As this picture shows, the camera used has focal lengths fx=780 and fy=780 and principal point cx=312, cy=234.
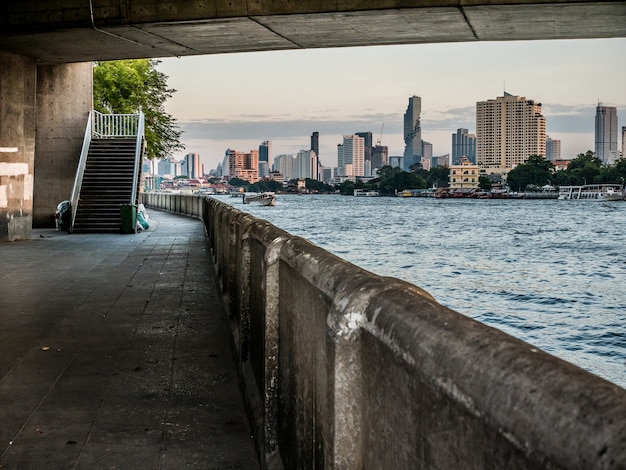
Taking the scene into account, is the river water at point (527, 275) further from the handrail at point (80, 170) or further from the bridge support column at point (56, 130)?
the bridge support column at point (56, 130)

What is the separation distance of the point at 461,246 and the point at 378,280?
63.1 meters

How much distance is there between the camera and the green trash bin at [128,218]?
1100 inches

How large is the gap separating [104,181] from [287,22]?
13.8 meters

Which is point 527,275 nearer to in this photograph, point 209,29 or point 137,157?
point 137,157

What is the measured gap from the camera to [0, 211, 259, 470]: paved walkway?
525 cm

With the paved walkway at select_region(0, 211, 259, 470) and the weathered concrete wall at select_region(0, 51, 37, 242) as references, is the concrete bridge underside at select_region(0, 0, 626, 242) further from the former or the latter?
the paved walkway at select_region(0, 211, 259, 470)

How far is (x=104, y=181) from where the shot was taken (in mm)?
30219

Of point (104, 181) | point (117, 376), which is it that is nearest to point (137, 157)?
point (104, 181)

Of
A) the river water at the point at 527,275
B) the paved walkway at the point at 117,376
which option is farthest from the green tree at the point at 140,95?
the paved walkway at the point at 117,376

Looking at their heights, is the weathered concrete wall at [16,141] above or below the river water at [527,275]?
above

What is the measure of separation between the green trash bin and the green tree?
2801 centimetres

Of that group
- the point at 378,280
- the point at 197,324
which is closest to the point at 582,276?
the point at 197,324

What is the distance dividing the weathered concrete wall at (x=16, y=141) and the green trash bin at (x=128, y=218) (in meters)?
4.19

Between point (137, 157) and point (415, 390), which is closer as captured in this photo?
point (415, 390)
